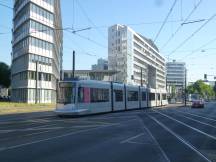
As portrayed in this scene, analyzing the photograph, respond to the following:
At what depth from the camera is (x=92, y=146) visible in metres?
14.7

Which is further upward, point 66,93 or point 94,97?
point 66,93

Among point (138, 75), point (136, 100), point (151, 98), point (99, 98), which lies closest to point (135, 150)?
point (99, 98)

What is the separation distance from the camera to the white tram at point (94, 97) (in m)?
33.2

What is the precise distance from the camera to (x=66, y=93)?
33469 millimetres

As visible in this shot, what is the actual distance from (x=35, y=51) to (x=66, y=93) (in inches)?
1634

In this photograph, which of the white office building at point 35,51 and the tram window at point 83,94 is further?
the white office building at point 35,51

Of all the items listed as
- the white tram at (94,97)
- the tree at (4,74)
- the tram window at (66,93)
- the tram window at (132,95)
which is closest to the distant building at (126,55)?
the tree at (4,74)

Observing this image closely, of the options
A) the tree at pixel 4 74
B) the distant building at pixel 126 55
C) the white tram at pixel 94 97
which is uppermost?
the distant building at pixel 126 55

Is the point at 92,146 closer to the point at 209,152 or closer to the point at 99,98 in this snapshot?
the point at 209,152

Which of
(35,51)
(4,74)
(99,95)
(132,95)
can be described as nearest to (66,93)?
(99,95)

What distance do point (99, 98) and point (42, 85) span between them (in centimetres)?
3867

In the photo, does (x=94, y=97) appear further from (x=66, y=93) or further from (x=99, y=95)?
(x=66, y=93)

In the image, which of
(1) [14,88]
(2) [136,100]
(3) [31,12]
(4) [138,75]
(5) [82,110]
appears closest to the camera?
(5) [82,110]

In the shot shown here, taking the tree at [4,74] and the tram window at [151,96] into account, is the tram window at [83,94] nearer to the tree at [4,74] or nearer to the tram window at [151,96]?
the tram window at [151,96]
